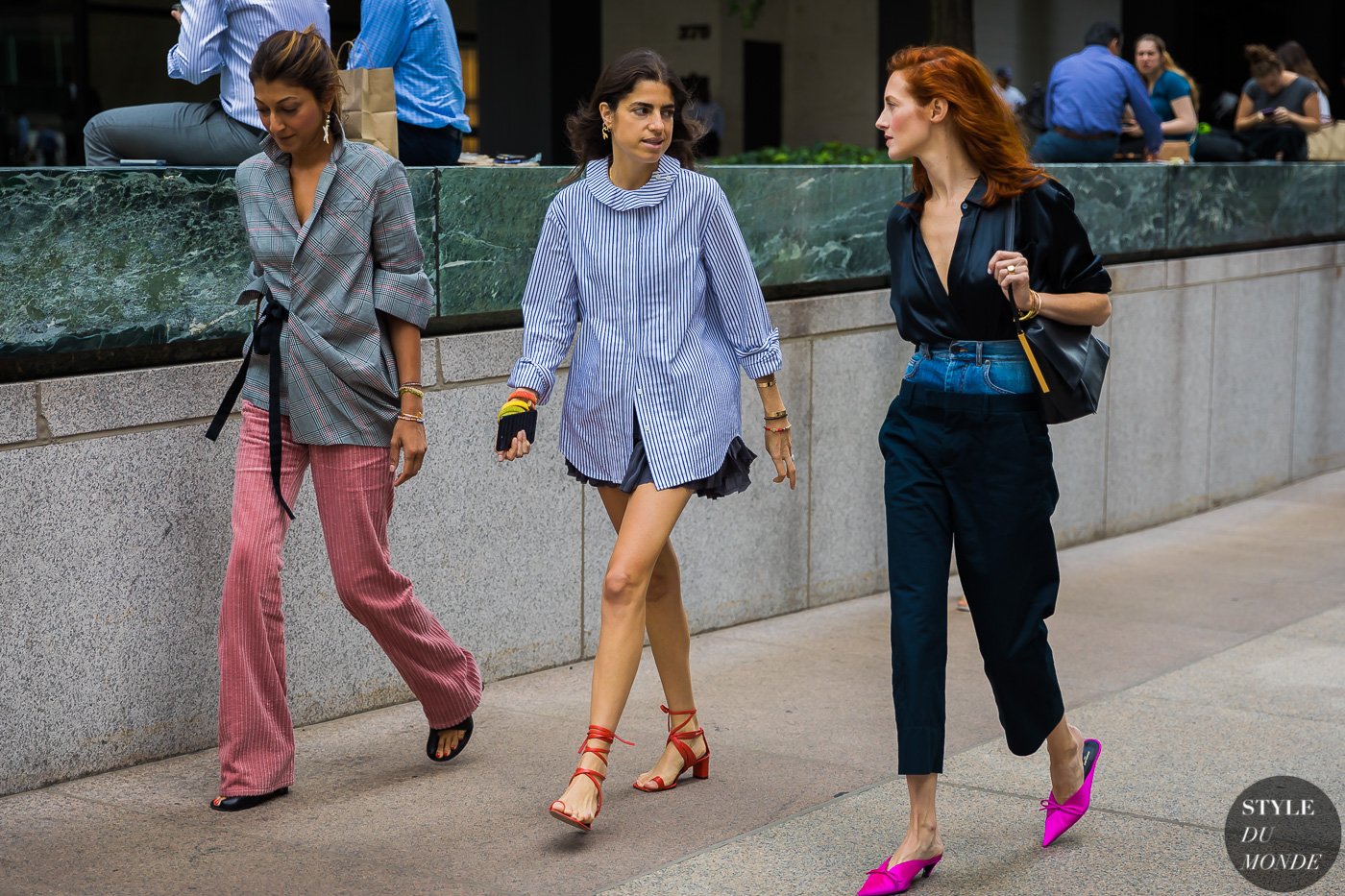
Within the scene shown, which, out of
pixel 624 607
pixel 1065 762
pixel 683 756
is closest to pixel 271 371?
pixel 624 607

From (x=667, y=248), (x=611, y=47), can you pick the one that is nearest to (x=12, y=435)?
(x=667, y=248)

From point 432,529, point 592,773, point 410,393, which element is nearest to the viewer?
point 592,773

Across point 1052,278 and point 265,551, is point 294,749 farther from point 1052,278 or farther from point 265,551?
point 1052,278

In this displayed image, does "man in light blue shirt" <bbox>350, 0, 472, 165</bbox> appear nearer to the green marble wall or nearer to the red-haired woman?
the green marble wall

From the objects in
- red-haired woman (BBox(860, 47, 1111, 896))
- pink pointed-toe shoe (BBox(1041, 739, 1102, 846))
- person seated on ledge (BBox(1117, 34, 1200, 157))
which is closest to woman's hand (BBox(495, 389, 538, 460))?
red-haired woman (BBox(860, 47, 1111, 896))

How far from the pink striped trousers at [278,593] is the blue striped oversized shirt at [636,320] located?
0.59 metres

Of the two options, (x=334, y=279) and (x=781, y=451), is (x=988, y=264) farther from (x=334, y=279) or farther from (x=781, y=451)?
(x=334, y=279)

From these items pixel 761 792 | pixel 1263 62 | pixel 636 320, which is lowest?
pixel 761 792

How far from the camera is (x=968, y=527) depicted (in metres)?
4.21

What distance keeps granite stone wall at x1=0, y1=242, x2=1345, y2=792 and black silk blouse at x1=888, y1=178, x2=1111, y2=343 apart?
7.10 ft

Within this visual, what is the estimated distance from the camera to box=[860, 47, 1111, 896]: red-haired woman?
4.15 m

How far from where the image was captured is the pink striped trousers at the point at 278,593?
15.3ft

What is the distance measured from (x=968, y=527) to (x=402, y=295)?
1.65 metres

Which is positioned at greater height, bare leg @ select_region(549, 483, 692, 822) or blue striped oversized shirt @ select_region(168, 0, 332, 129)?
blue striped oversized shirt @ select_region(168, 0, 332, 129)
